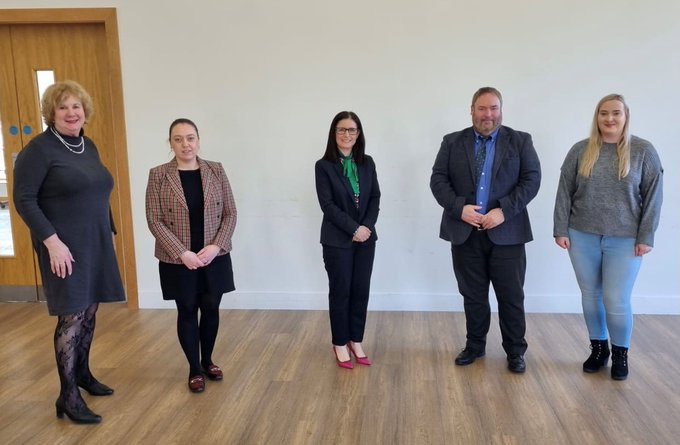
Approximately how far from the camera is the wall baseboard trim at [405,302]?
386cm

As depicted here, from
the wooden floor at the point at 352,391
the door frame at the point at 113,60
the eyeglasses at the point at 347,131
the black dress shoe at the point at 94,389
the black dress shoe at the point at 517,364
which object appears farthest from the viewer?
the door frame at the point at 113,60

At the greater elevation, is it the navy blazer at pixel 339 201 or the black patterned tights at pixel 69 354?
the navy blazer at pixel 339 201

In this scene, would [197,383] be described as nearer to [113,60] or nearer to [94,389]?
[94,389]

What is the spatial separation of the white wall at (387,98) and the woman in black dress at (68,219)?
154cm

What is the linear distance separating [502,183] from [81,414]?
233 cm

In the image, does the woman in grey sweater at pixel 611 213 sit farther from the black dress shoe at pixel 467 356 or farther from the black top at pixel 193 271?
the black top at pixel 193 271

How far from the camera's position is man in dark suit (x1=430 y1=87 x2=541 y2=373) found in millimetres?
2787

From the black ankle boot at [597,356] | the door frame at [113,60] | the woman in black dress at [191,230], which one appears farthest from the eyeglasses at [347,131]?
the door frame at [113,60]

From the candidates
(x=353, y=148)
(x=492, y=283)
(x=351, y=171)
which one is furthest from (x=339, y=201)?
(x=492, y=283)

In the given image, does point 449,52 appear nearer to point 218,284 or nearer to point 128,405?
point 218,284

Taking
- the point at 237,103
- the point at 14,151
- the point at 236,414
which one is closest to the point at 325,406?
the point at 236,414

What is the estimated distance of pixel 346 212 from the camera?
2895 millimetres

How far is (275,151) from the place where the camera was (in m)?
3.91

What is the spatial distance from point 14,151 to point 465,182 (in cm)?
351
